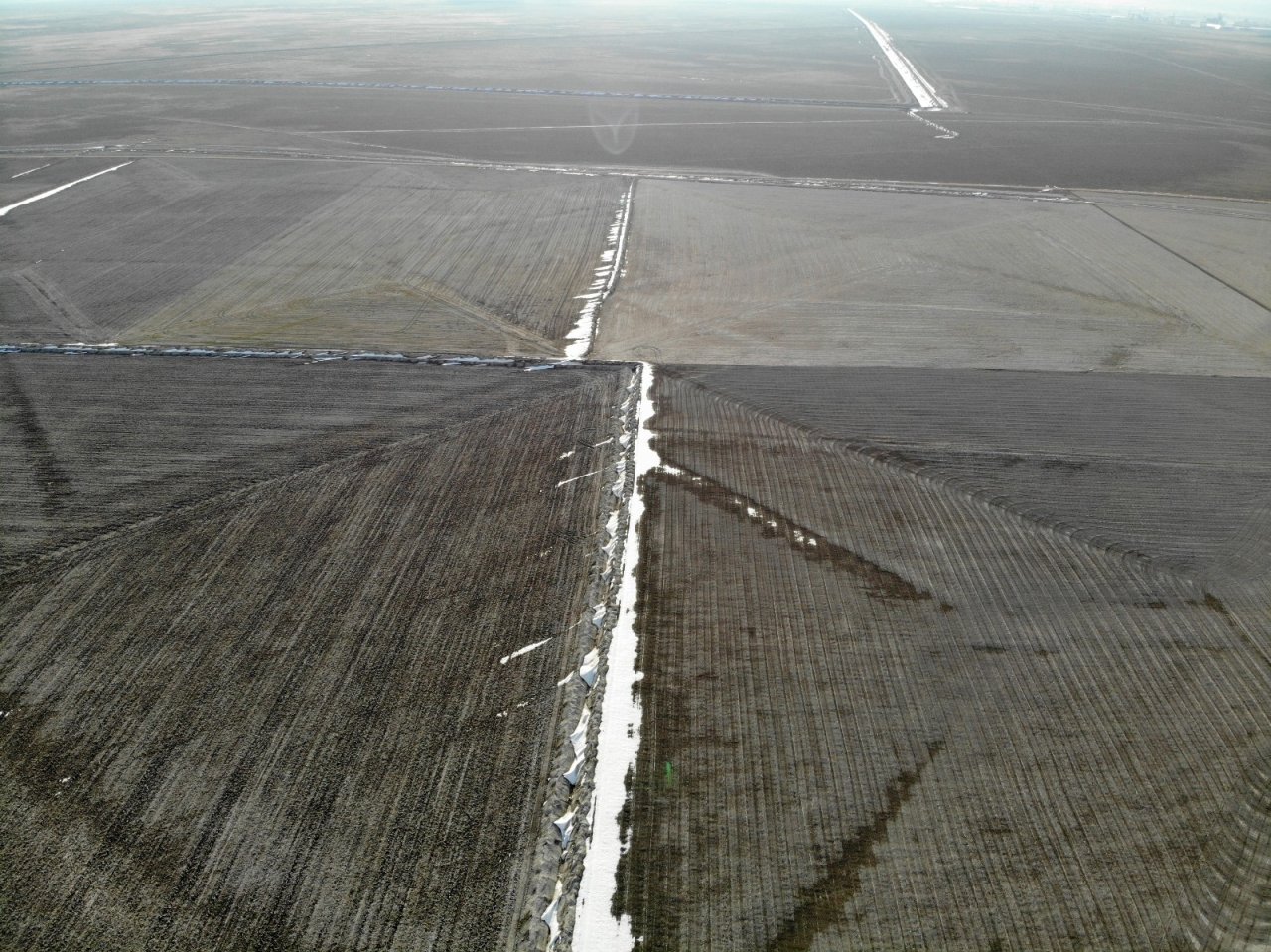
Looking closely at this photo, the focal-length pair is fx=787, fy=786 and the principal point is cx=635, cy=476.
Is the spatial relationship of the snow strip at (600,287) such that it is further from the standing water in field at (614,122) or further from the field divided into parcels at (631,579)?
the standing water in field at (614,122)

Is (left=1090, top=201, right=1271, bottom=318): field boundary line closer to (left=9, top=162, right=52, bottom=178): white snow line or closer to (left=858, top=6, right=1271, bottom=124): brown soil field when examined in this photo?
(left=858, top=6, right=1271, bottom=124): brown soil field

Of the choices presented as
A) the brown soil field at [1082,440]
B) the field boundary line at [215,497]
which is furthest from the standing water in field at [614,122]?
the field boundary line at [215,497]

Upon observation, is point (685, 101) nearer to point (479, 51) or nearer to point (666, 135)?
point (666, 135)

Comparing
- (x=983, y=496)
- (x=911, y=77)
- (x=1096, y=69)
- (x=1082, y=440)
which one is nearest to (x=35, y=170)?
(x=983, y=496)

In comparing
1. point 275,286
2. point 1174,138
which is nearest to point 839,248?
point 275,286

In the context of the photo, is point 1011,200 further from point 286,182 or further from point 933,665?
point 286,182
